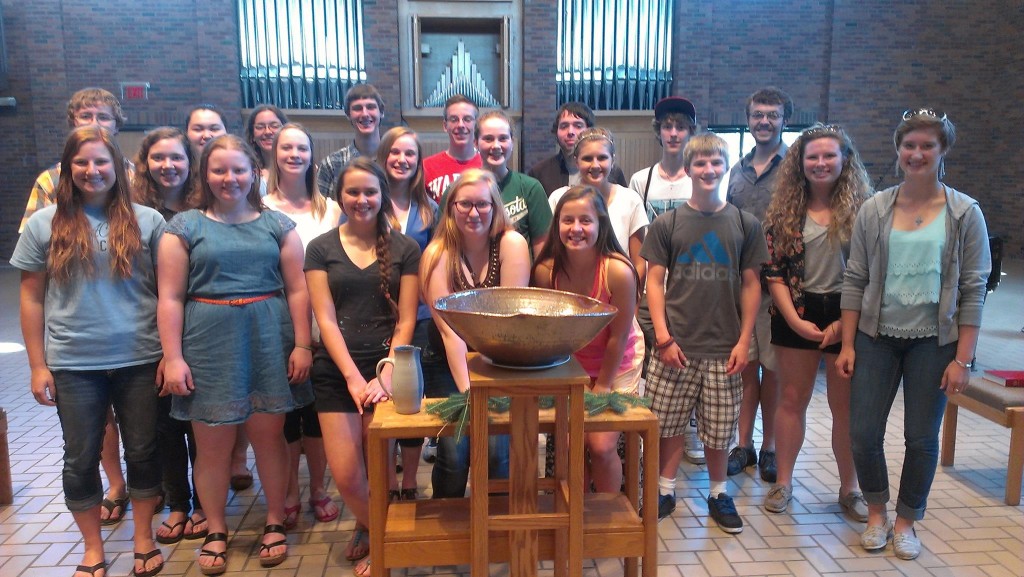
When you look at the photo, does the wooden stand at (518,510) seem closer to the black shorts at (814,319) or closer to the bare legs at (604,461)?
the bare legs at (604,461)

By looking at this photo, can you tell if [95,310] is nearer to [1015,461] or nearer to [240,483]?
[240,483]

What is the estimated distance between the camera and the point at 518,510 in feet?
6.00

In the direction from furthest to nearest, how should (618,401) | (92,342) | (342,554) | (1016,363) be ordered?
(1016,363)
(342,554)
(92,342)
(618,401)

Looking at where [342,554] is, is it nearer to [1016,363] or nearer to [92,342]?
[92,342]

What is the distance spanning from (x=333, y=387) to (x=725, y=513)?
151 centimetres

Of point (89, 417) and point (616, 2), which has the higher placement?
point (616, 2)

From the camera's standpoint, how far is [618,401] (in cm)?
190

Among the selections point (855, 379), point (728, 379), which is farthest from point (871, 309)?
point (728, 379)

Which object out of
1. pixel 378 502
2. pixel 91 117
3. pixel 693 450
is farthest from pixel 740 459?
pixel 91 117

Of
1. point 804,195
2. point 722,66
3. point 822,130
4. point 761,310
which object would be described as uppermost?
point 722,66

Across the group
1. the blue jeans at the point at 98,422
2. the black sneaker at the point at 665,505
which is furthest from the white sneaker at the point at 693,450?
the blue jeans at the point at 98,422

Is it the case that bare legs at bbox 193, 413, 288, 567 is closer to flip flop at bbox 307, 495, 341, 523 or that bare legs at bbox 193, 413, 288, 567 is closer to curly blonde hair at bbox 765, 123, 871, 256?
flip flop at bbox 307, 495, 341, 523

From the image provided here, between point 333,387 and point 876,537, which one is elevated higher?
point 333,387

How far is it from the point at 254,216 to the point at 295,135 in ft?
1.41
